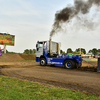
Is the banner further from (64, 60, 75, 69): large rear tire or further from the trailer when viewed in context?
(64, 60, 75, 69): large rear tire

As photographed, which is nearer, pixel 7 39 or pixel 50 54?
pixel 50 54

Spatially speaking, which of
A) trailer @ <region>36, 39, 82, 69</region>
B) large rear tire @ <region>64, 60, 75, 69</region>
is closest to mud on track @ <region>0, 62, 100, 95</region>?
large rear tire @ <region>64, 60, 75, 69</region>

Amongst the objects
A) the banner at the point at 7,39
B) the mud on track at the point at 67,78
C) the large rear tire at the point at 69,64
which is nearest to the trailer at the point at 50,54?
the large rear tire at the point at 69,64

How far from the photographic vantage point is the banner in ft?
129

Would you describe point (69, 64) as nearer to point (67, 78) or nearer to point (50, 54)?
point (50, 54)

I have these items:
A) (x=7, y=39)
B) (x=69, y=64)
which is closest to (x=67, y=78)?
(x=69, y=64)

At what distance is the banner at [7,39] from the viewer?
39406 millimetres

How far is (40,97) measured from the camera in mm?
4594

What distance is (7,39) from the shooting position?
40406 millimetres

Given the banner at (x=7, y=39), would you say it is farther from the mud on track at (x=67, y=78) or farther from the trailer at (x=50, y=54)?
the mud on track at (x=67, y=78)

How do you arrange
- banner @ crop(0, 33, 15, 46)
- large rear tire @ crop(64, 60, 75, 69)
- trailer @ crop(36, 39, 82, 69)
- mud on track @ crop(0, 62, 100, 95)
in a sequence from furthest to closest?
1. banner @ crop(0, 33, 15, 46)
2. trailer @ crop(36, 39, 82, 69)
3. large rear tire @ crop(64, 60, 75, 69)
4. mud on track @ crop(0, 62, 100, 95)

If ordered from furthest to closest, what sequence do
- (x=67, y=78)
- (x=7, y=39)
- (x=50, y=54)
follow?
(x=7, y=39)
(x=50, y=54)
(x=67, y=78)

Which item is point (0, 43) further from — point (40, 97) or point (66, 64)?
point (40, 97)

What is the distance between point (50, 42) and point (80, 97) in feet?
39.7
